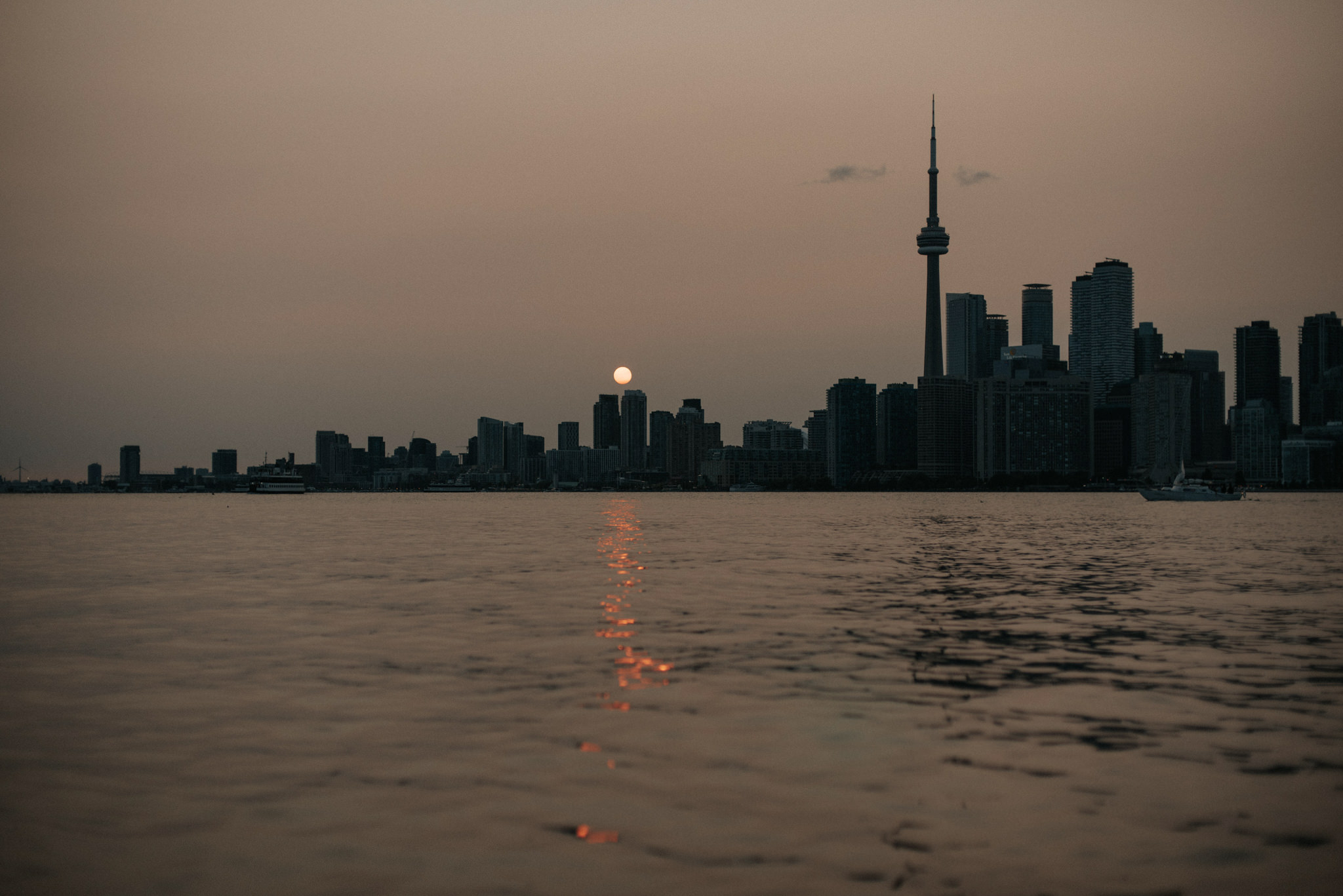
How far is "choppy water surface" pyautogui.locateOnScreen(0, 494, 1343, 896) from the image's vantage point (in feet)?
43.0

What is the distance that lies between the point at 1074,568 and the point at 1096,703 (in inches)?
1624

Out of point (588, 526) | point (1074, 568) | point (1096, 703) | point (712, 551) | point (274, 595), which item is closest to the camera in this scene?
point (1096, 703)

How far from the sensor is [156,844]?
1381 cm

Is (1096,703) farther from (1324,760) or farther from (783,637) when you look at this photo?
(783,637)

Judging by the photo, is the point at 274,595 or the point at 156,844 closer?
the point at 156,844

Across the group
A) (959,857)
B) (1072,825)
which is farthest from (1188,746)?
(959,857)

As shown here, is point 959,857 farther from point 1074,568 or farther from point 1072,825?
point 1074,568

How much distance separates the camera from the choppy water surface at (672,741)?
13094mm

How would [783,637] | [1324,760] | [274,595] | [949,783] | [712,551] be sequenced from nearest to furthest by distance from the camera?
[949,783], [1324,760], [783,637], [274,595], [712,551]

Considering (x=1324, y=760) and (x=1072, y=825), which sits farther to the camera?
(x=1324, y=760)

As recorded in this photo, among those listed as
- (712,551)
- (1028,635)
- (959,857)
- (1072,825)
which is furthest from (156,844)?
(712,551)

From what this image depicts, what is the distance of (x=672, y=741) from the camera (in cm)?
1931

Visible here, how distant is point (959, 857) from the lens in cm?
1320

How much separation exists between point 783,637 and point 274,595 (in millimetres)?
23282
